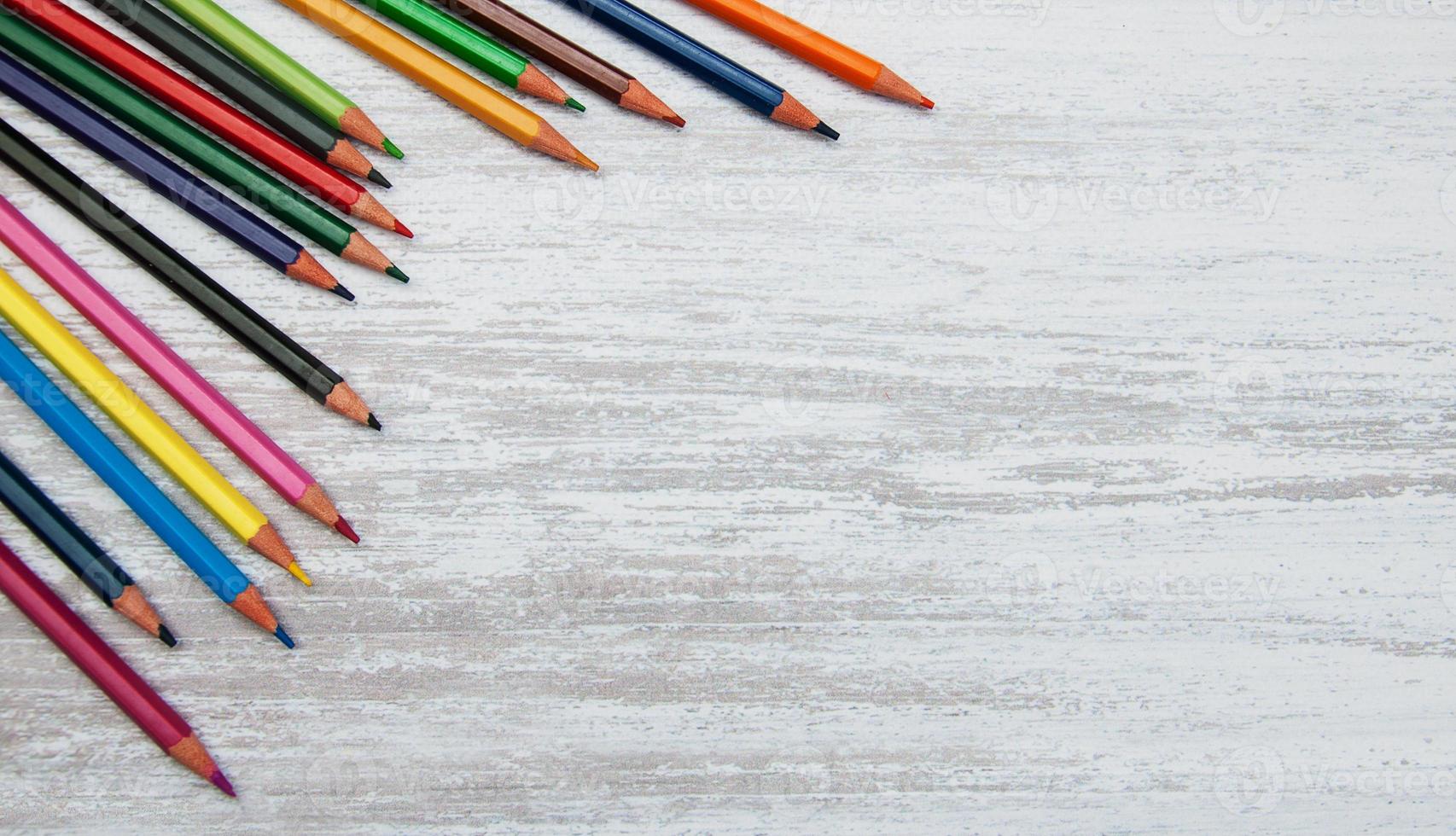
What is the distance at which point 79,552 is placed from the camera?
688 mm

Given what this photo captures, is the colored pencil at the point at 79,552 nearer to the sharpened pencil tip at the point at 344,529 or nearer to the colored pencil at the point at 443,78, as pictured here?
the sharpened pencil tip at the point at 344,529

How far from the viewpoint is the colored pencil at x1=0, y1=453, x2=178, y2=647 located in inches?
27.0

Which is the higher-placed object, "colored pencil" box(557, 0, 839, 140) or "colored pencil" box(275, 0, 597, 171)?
"colored pencil" box(557, 0, 839, 140)

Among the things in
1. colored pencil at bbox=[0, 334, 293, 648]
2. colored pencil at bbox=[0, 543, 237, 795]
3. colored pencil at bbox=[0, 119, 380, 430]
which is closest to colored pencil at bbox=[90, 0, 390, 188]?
colored pencil at bbox=[0, 119, 380, 430]

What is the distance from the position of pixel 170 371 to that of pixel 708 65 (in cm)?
41

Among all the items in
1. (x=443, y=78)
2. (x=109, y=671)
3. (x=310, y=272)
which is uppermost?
(x=443, y=78)

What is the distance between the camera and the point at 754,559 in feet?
2.48

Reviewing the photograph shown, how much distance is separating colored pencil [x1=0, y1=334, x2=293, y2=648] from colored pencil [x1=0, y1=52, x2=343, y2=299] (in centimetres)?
14

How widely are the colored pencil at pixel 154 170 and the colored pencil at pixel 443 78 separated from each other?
0.48ft

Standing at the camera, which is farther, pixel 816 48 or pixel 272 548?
pixel 816 48

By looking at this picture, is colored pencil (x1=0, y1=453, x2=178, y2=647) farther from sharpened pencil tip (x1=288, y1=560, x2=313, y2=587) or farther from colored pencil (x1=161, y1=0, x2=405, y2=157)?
colored pencil (x1=161, y1=0, x2=405, y2=157)

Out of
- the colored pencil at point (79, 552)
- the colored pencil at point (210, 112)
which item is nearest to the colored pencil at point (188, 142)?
the colored pencil at point (210, 112)

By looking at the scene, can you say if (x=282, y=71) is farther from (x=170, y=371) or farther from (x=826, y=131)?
(x=826, y=131)

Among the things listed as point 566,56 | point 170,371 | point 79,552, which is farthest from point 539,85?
point 79,552
